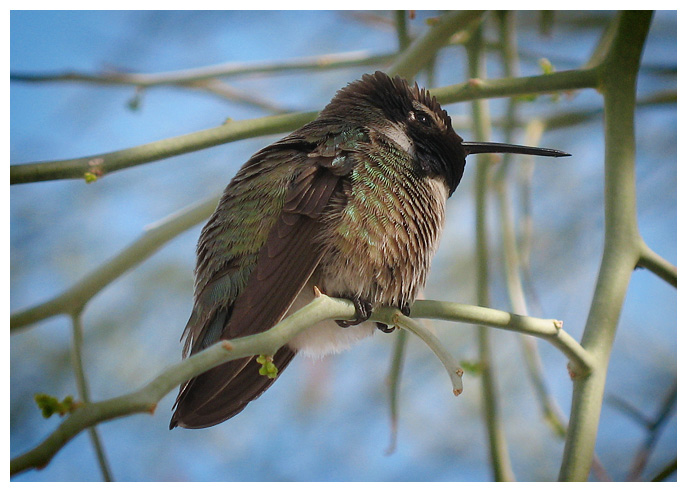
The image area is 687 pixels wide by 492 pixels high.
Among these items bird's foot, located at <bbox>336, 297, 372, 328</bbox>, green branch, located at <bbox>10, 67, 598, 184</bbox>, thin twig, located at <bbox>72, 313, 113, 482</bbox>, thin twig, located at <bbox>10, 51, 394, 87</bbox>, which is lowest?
thin twig, located at <bbox>72, 313, 113, 482</bbox>

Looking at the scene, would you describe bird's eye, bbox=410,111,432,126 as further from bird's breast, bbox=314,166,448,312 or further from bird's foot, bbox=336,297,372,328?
bird's foot, bbox=336,297,372,328

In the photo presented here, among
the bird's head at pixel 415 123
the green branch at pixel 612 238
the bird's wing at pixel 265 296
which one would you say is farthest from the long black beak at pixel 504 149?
the bird's wing at pixel 265 296

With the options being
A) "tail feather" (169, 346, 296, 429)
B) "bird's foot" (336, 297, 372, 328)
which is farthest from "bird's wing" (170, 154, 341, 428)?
"bird's foot" (336, 297, 372, 328)

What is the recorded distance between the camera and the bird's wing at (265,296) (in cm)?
103

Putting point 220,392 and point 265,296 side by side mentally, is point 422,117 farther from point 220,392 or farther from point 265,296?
A: point 220,392

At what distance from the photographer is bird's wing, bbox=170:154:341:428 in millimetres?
1025

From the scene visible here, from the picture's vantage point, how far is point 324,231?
1104mm

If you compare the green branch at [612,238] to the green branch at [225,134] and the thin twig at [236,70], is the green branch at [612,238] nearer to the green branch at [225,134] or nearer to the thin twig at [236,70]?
the green branch at [225,134]

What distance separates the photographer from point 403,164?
1225mm

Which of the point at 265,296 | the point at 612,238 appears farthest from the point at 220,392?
the point at 612,238

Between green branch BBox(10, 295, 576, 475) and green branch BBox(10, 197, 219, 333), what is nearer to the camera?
green branch BBox(10, 295, 576, 475)
